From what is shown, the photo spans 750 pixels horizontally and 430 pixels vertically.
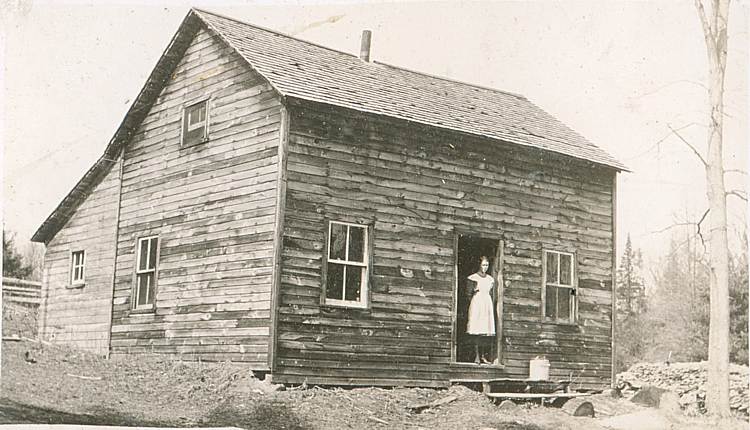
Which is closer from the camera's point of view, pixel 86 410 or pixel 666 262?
pixel 86 410

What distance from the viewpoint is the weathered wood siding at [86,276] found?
15305 millimetres

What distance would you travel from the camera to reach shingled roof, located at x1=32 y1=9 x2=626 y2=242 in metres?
12.7

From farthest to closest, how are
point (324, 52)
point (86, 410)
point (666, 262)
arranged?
point (324, 52) → point (666, 262) → point (86, 410)

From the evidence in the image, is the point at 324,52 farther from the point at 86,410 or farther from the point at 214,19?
the point at 86,410

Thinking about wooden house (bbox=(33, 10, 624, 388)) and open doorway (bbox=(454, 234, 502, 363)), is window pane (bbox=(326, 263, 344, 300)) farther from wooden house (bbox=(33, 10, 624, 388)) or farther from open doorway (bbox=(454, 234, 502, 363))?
open doorway (bbox=(454, 234, 502, 363))

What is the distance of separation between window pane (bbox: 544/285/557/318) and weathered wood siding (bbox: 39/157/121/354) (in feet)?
22.9

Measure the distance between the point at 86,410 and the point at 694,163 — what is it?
7697 millimetres

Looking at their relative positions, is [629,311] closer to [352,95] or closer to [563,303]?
[563,303]

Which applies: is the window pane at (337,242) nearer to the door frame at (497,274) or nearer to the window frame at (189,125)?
the door frame at (497,274)

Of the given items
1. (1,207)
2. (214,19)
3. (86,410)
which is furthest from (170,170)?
(86,410)

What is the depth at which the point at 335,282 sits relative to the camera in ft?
41.5

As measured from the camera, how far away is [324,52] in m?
13.9

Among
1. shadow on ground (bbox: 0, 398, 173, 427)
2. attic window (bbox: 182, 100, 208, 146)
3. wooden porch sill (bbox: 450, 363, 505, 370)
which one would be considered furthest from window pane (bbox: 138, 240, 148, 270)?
wooden porch sill (bbox: 450, 363, 505, 370)

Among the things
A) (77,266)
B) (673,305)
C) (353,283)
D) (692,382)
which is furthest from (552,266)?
(77,266)
